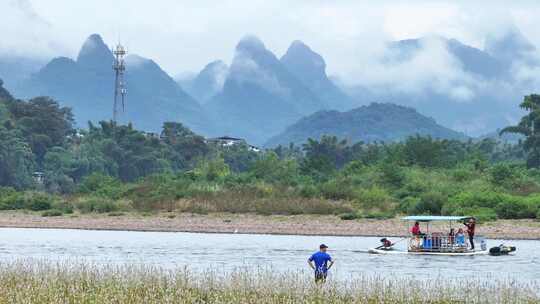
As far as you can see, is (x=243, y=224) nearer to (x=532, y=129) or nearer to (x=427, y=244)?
(x=427, y=244)

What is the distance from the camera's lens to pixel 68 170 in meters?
108

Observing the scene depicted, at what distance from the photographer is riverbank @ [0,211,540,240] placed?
59375 mm

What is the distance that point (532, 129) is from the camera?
315ft

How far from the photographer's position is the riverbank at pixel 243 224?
195 feet

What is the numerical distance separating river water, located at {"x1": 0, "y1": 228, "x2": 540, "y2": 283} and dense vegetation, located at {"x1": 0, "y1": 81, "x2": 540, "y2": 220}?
8034 mm

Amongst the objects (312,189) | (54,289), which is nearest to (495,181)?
(312,189)

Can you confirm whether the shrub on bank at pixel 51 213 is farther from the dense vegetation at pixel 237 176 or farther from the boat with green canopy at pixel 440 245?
the boat with green canopy at pixel 440 245

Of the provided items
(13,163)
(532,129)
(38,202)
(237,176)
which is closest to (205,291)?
(38,202)

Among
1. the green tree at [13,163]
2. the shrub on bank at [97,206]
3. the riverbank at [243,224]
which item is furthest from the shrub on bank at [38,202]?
the green tree at [13,163]

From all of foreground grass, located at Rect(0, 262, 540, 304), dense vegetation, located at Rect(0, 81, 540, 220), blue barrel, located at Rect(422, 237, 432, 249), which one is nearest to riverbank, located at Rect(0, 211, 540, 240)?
dense vegetation, located at Rect(0, 81, 540, 220)

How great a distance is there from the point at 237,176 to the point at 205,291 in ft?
203

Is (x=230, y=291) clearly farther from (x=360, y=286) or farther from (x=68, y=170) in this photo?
(x=68, y=170)

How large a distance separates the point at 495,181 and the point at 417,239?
26246 millimetres

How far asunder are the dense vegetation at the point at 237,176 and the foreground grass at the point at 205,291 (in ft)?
118
